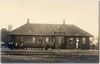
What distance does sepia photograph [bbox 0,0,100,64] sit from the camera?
6.89 m

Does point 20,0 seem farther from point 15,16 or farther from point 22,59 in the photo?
point 22,59

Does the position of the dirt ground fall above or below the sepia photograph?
below

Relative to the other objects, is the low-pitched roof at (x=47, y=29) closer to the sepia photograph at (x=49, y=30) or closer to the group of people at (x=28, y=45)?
the sepia photograph at (x=49, y=30)

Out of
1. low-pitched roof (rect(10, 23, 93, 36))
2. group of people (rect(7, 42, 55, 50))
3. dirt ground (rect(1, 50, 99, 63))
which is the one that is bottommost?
dirt ground (rect(1, 50, 99, 63))

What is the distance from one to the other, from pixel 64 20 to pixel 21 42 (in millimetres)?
1141

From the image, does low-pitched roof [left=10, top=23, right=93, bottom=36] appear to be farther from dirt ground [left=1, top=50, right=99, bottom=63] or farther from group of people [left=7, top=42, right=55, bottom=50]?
dirt ground [left=1, top=50, right=99, bottom=63]

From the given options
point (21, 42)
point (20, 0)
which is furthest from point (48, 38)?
point (20, 0)

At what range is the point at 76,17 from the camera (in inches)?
273

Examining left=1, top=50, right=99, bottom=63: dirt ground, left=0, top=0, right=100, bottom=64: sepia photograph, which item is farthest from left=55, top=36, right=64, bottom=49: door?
left=1, top=50, right=99, bottom=63: dirt ground

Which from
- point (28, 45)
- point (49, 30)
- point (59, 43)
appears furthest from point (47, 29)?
point (28, 45)

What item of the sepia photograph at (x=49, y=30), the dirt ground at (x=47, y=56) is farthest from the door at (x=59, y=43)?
the dirt ground at (x=47, y=56)

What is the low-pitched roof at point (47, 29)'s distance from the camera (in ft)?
22.7

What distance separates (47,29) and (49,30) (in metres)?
0.05

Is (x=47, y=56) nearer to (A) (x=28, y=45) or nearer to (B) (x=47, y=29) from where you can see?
(A) (x=28, y=45)
